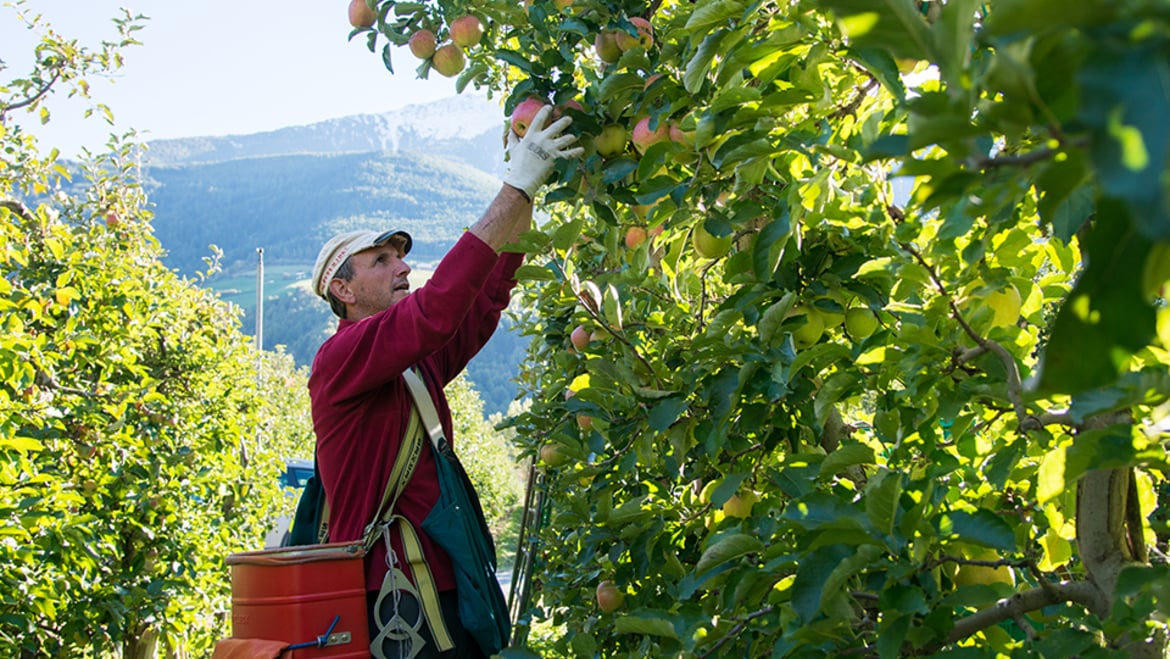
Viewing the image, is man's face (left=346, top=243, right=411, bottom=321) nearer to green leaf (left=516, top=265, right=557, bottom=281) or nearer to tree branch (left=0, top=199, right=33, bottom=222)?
green leaf (left=516, top=265, right=557, bottom=281)

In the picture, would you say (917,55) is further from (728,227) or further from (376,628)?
(376,628)

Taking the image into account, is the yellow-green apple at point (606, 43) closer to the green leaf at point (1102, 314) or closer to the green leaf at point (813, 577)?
the green leaf at point (813, 577)

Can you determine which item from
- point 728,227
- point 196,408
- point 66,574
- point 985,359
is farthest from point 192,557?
point 985,359

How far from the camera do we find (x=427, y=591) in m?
2.03

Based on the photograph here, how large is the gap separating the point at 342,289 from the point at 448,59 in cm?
77

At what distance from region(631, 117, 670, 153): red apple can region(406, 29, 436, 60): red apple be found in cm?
60

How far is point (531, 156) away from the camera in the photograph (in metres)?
1.79

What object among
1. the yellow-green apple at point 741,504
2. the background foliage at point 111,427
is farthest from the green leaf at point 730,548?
the background foliage at point 111,427

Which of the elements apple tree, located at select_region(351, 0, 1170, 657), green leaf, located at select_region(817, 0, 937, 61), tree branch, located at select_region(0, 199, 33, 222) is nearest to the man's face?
apple tree, located at select_region(351, 0, 1170, 657)

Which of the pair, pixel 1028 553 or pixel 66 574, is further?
pixel 66 574

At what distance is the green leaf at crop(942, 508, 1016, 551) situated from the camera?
0.86 metres

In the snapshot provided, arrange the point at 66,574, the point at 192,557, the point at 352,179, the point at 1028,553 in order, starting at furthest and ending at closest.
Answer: the point at 352,179 → the point at 192,557 → the point at 66,574 → the point at 1028,553

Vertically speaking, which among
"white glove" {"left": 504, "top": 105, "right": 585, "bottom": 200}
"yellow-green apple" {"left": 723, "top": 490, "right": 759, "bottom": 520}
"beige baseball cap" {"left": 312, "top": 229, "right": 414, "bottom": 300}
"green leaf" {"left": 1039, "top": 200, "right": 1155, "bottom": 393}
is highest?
"beige baseball cap" {"left": 312, "top": 229, "right": 414, "bottom": 300}

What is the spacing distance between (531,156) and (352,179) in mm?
121003
